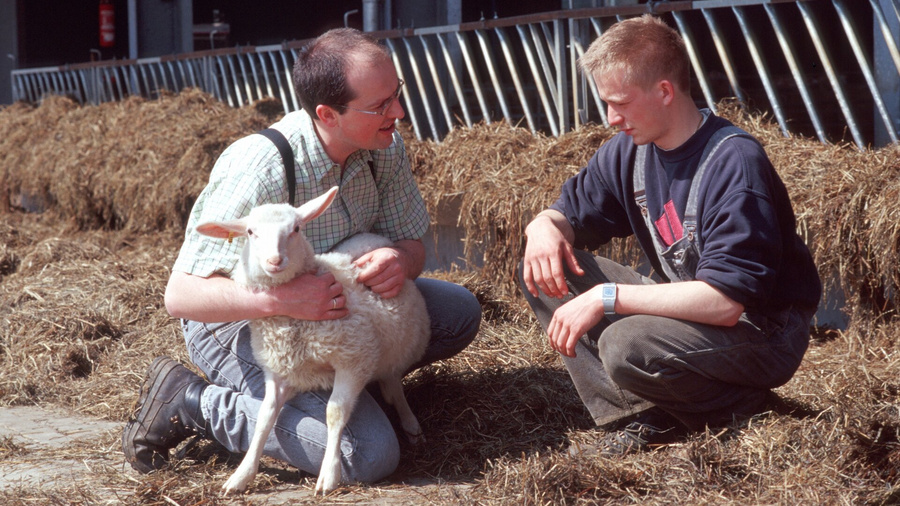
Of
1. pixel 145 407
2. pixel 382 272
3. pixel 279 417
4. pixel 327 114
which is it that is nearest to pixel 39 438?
pixel 145 407

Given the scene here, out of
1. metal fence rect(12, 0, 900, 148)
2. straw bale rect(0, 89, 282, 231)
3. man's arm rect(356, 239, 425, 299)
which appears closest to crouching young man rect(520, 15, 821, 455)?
man's arm rect(356, 239, 425, 299)

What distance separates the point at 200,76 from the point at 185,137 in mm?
2216

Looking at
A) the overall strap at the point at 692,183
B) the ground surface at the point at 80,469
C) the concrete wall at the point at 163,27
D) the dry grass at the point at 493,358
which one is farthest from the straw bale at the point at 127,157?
the overall strap at the point at 692,183

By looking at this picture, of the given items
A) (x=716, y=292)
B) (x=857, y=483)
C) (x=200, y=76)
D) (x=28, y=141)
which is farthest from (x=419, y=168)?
(x=28, y=141)

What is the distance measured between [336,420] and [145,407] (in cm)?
70

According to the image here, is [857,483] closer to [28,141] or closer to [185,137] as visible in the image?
[185,137]

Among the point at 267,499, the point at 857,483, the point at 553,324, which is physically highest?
the point at 553,324

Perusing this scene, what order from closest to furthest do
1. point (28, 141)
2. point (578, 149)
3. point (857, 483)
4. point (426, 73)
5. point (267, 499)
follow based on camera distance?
point (857, 483) → point (267, 499) → point (578, 149) → point (426, 73) → point (28, 141)

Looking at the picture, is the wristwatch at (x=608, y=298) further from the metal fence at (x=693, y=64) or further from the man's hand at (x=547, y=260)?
the metal fence at (x=693, y=64)

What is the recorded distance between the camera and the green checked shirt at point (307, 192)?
8.71 feet

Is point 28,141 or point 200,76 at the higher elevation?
point 200,76

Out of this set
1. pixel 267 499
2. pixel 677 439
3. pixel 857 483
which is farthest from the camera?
pixel 677 439

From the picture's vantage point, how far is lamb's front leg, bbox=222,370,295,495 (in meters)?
2.54

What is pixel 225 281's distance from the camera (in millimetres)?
2604
